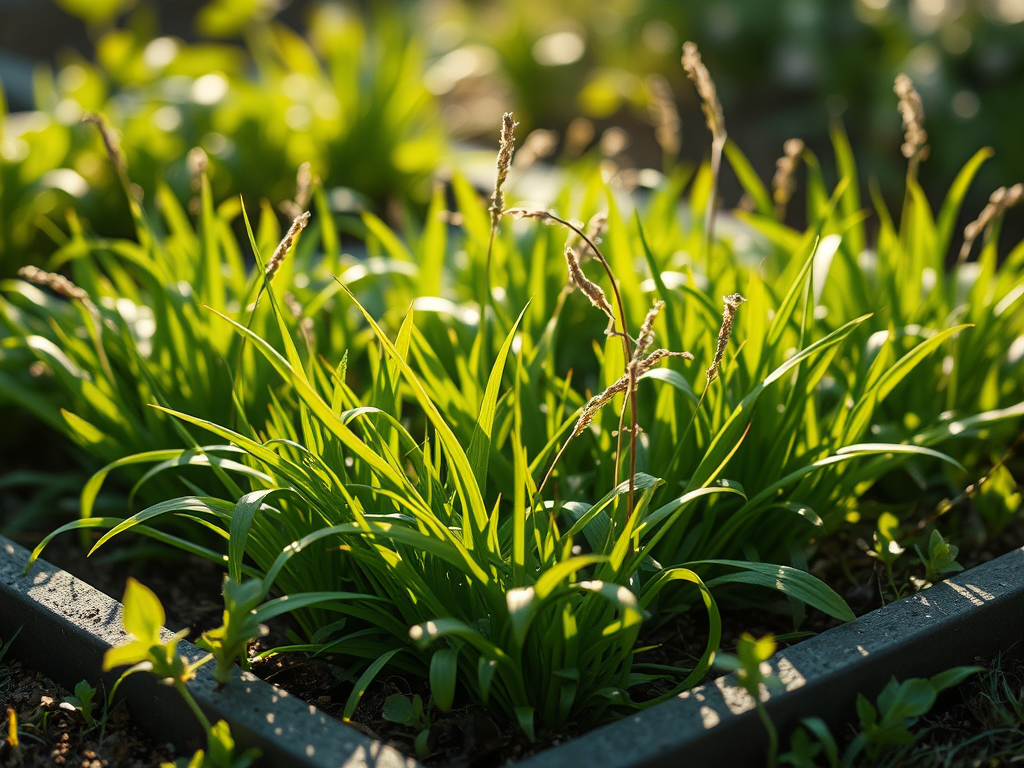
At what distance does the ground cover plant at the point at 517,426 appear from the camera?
1.29 m

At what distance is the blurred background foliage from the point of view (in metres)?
3.17

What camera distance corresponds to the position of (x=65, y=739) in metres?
1.40

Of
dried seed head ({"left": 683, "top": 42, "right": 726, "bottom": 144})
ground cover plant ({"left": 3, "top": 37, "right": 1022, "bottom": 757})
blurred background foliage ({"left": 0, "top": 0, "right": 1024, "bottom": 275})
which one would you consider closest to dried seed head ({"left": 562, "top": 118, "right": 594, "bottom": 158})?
blurred background foliage ({"left": 0, "top": 0, "right": 1024, "bottom": 275})

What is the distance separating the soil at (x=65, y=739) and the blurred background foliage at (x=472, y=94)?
1.64 m

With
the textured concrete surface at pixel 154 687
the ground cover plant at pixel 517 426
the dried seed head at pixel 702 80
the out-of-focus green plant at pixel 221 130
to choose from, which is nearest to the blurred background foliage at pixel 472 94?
the out-of-focus green plant at pixel 221 130

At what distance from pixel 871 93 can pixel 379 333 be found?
388cm

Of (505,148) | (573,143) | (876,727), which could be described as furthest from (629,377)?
(573,143)

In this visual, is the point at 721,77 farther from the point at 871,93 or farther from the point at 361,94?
the point at 361,94

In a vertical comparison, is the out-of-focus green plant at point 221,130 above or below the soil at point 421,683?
above

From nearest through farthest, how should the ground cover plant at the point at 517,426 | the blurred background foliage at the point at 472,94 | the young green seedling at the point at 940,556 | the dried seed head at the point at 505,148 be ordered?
the dried seed head at the point at 505,148, the ground cover plant at the point at 517,426, the young green seedling at the point at 940,556, the blurred background foliage at the point at 472,94

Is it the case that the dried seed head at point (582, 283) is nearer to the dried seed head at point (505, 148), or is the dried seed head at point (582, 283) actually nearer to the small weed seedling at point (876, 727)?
the dried seed head at point (505, 148)

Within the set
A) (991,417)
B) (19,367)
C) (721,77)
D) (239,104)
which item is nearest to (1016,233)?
(721,77)

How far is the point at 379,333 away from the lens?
4.15 feet

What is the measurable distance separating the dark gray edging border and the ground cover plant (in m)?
A: 0.09
